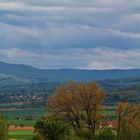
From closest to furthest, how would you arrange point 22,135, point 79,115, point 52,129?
point 52,129
point 79,115
point 22,135

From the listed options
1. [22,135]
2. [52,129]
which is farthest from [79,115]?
[22,135]

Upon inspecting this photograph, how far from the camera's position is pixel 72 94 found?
7569cm

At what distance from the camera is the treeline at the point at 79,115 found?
2975 inches

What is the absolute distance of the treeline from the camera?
7556 centimetres

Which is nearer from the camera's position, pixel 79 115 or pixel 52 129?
pixel 52 129

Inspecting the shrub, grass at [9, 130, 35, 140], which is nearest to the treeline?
the shrub

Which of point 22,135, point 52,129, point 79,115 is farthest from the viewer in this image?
point 22,135

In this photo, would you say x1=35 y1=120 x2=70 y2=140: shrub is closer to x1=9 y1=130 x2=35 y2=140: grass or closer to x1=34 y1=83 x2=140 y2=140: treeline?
x1=34 y1=83 x2=140 y2=140: treeline

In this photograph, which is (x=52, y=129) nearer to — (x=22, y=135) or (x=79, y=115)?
(x=79, y=115)

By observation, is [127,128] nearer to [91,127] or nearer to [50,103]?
[91,127]

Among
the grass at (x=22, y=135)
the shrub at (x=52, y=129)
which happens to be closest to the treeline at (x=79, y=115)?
the shrub at (x=52, y=129)

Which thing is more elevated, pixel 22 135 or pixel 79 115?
pixel 79 115

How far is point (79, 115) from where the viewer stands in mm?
76938

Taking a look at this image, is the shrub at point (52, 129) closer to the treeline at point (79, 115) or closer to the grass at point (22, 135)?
the treeline at point (79, 115)
